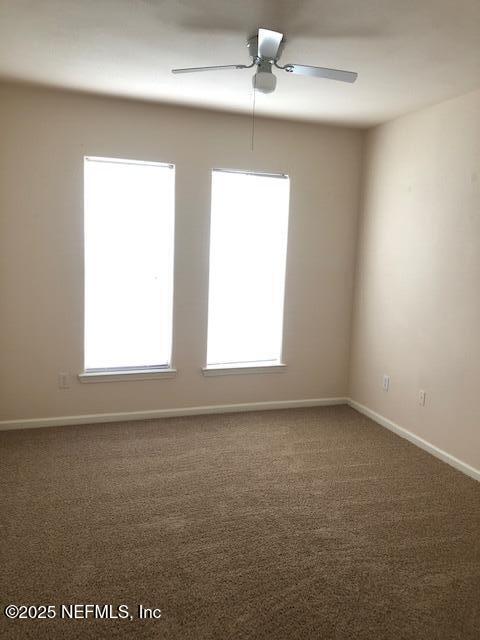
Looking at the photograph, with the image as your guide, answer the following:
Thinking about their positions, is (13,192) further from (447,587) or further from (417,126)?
(447,587)


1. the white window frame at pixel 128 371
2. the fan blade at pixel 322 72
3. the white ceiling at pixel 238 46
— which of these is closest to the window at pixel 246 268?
the white window frame at pixel 128 371

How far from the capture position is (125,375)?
416 cm

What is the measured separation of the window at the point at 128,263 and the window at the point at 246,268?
42 centimetres

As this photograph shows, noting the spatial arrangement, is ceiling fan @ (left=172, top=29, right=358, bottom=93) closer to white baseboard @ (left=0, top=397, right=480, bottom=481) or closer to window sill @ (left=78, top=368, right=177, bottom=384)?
window sill @ (left=78, top=368, right=177, bottom=384)

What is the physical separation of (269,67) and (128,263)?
1.98 metres

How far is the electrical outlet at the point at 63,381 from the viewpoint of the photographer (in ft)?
13.2

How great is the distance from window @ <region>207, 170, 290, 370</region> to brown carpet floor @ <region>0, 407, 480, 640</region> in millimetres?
888

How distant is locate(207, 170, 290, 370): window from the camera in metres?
4.35

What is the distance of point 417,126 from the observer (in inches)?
153

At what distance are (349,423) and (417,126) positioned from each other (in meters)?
2.47

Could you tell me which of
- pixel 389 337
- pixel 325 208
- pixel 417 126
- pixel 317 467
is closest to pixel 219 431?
pixel 317 467

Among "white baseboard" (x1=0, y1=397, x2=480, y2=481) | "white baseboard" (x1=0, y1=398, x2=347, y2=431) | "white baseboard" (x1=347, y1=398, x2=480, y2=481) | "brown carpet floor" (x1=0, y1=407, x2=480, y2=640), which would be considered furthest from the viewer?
"white baseboard" (x1=0, y1=398, x2=347, y2=431)

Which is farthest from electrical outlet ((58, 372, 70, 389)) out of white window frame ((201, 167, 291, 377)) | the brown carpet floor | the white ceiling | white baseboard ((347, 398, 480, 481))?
white baseboard ((347, 398, 480, 481))

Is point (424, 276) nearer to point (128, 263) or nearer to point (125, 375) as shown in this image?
Answer: point (128, 263)
